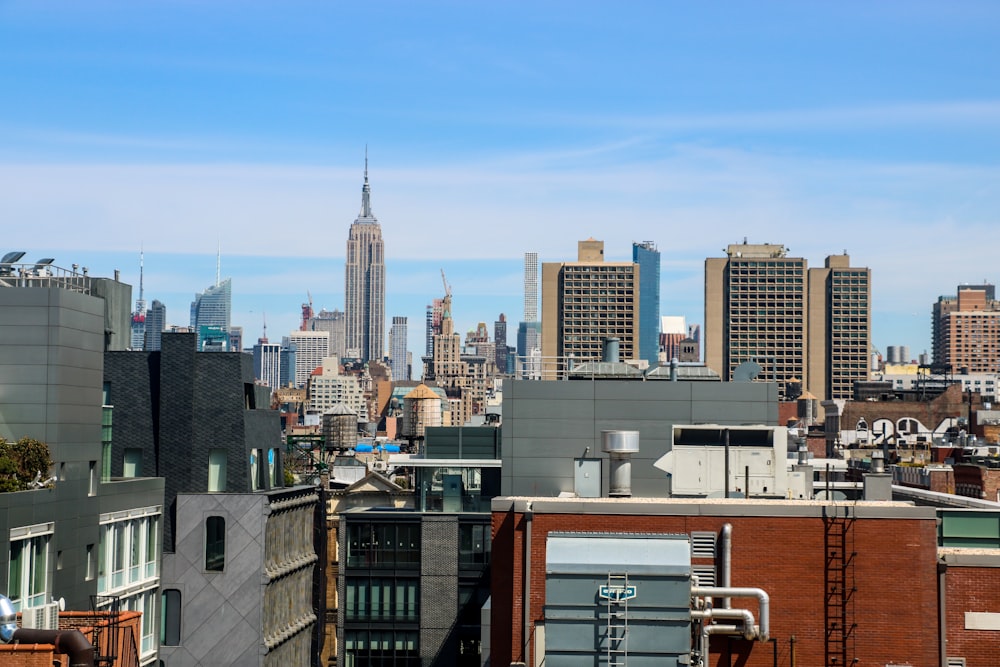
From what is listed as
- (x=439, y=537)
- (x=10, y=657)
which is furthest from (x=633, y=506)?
(x=439, y=537)

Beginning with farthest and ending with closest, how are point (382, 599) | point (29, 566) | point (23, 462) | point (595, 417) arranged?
point (382, 599) < point (595, 417) < point (23, 462) < point (29, 566)

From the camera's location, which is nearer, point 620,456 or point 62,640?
point 62,640

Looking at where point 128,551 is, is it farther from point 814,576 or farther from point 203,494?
point 814,576

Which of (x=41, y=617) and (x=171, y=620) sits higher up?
(x=41, y=617)

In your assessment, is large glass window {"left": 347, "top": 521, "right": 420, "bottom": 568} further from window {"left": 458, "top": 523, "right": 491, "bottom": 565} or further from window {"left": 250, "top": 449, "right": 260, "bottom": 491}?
window {"left": 250, "top": 449, "right": 260, "bottom": 491}

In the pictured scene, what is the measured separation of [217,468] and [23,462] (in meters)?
18.6

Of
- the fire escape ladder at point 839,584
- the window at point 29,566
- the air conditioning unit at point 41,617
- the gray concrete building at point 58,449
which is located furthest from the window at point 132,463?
the fire escape ladder at point 839,584

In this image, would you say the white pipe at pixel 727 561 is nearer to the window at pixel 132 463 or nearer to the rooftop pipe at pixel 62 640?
the rooftop pipe at pixel 62 640

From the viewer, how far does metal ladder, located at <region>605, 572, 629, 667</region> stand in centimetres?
3603

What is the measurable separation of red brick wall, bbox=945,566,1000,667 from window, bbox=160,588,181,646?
116ft

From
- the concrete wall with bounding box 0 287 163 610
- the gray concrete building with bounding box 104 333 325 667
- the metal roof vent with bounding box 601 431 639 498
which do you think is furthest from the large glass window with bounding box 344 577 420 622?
the metal roof vent with bounding box 601 431 639 498

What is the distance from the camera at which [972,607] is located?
40.0 metres

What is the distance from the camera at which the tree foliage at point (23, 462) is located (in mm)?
45188

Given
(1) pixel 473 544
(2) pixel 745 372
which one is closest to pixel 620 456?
(2) pixel 745 372
